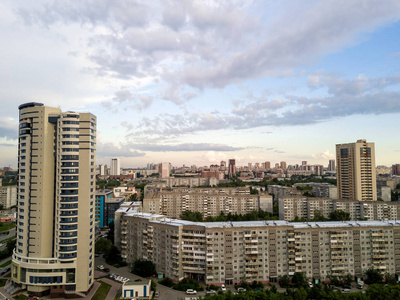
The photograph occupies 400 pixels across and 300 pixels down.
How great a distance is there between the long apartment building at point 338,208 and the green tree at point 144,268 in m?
25.6

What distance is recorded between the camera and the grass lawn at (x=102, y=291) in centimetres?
2138

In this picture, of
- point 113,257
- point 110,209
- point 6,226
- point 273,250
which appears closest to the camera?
point 273,250

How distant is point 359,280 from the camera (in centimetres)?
2395


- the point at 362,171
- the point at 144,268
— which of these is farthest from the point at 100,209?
the point at 362,171

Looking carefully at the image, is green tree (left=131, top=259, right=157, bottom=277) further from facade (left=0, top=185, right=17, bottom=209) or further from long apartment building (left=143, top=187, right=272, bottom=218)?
facade (left=0, top=185, right=17, bottom=209)

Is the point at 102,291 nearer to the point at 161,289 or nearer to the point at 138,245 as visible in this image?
the point at 161,289

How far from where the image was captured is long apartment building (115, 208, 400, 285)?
944 inches

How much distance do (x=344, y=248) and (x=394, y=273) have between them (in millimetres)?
5009

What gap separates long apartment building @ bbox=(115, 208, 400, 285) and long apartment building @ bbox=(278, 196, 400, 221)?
1719cm

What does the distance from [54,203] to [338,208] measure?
39182mm

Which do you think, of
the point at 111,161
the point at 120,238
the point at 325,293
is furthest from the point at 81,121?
the point at 111,161

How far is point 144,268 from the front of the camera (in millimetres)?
25641

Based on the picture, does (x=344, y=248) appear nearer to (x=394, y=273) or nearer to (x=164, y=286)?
(x=394, y=273)

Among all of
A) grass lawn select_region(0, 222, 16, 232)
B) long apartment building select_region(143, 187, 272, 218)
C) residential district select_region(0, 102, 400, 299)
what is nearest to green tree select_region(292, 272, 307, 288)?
residential district select_region(0, 102, 400, 299)
